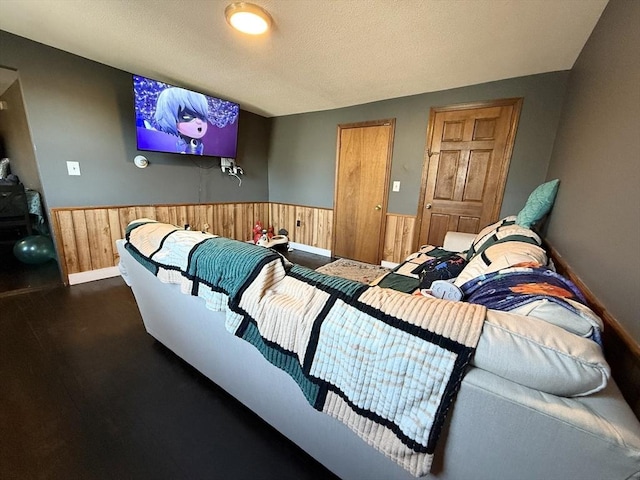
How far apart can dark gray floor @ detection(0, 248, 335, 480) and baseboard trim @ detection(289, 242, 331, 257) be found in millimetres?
2633

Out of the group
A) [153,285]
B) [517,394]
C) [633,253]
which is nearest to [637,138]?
[633,253]

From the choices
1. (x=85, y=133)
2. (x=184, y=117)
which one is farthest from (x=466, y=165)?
(x=85, y=133)

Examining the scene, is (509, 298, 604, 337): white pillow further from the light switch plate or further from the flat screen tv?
the light switch plate

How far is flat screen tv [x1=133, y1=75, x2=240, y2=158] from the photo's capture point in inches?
98.3

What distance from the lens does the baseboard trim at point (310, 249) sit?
13.1ft

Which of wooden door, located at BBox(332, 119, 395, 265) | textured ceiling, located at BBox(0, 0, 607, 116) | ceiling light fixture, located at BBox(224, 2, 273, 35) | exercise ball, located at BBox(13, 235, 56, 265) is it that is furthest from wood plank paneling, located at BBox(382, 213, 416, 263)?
exercise ball, located at BBox(13, 235, 56, 265)

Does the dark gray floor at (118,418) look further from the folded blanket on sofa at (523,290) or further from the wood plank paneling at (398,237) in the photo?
the wood plank paneling at (398,237)

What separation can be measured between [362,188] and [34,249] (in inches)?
154

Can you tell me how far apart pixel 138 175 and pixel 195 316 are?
252cm

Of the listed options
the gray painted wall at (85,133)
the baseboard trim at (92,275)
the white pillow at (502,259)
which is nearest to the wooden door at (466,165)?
the white pillow at (502,259)

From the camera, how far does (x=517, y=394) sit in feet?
1.73

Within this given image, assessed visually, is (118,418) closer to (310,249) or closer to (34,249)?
(34,249)

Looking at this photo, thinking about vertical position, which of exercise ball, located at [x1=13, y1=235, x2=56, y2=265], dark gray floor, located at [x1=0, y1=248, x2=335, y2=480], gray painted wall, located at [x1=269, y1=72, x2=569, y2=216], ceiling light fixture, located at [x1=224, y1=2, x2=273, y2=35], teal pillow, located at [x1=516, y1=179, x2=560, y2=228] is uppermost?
ceiling light fixture, located at [x1=224, y1=2, x2=273, y2=35]

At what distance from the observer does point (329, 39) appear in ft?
5.97
